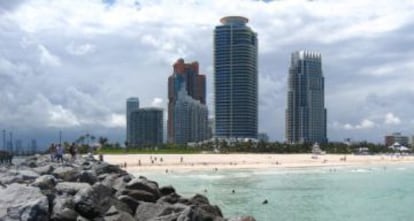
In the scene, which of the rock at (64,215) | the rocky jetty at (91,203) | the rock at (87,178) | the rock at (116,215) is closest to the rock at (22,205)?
the rocky jetty at (91,203)

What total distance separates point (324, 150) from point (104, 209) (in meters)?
157

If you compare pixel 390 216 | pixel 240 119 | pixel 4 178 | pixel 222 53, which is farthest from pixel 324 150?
pixel 4 178

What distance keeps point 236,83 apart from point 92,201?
18278 centimetres

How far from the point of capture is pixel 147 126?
192 metres

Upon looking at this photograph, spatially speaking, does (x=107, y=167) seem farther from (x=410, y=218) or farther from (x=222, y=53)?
(x=222, y=53)

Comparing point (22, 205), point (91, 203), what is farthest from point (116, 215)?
point (22, 205)

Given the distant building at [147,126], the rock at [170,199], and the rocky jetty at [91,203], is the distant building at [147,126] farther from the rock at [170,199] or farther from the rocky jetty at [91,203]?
the rocky jetty at [91,203]

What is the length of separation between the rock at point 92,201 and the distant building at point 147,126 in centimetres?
17347

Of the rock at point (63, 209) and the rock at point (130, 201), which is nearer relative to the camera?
the rock at point (63, 209)

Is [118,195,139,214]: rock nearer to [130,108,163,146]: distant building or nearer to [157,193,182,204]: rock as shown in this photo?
[157,193,182,204]: rock

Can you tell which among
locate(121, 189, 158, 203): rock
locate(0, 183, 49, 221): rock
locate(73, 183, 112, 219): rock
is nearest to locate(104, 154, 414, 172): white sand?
locate(121, 189, 158, 203): rock

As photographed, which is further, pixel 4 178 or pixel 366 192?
pixel 366 192

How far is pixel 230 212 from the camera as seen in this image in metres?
28.3

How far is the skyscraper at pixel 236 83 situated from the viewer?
641ft
